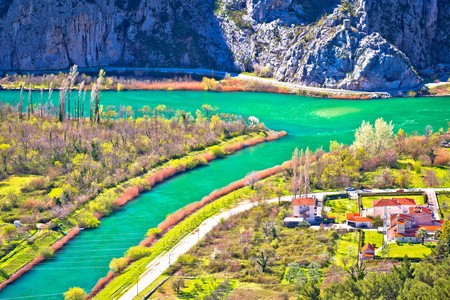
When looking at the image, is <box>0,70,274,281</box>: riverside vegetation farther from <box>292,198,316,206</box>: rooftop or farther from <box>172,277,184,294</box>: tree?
<box>292,198,316,206</box>: rooftop

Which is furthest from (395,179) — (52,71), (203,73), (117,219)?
(52,71)

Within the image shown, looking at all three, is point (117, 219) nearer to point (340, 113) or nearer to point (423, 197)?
point (423, 197)

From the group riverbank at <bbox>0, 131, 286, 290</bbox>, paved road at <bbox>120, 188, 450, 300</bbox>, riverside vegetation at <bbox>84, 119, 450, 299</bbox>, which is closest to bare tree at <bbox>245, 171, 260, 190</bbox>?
riverside vegetation at <bbox>84, 119, 450, 299</bbox>

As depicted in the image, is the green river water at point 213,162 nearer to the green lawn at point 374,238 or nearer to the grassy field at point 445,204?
the green lawn at point 374,238

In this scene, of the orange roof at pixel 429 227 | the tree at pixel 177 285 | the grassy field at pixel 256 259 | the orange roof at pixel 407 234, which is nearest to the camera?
the grassy field at pixel 256 259

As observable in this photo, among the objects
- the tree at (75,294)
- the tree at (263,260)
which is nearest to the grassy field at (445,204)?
the tree at (263,260)

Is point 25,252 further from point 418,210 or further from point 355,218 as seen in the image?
point 418,210

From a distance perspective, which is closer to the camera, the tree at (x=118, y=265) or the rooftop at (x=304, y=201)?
the tree at (x=118, y=265)

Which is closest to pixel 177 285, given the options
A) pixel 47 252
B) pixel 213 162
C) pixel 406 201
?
pixel 47 252
